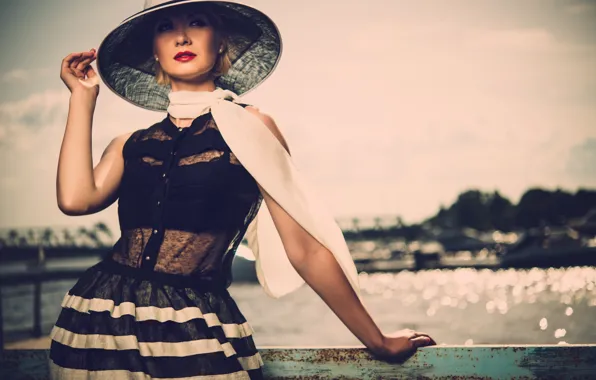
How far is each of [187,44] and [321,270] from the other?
0.83 m

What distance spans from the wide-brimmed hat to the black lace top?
0.49 m

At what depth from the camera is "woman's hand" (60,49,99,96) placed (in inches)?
71.8

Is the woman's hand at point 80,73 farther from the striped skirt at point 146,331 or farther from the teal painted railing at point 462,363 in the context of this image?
the teal painted railing at point 462,363

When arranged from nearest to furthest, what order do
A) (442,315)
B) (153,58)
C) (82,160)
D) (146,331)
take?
(146,331) < (82,160) < (153,58) < (442,315)

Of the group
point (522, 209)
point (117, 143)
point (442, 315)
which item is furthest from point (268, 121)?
point (522, 209)

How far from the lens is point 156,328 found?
1608 mm

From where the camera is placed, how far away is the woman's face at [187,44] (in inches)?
74.3

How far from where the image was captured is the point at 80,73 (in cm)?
188

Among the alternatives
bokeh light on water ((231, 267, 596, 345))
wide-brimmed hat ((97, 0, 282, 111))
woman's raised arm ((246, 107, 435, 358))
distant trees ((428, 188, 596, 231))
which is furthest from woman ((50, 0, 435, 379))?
distant trees ((428, 188, 596, 231))

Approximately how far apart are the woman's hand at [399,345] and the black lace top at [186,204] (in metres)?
0.53

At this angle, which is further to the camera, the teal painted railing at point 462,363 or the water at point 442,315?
the water at point 442,315

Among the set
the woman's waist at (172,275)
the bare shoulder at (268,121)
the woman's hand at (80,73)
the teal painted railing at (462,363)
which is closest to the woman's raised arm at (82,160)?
the woman's hand at (80,73)

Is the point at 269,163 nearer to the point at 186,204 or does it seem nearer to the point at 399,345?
Answer: the point at 186,204

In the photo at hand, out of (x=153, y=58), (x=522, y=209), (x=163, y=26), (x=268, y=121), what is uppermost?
(x=163, y=26)
